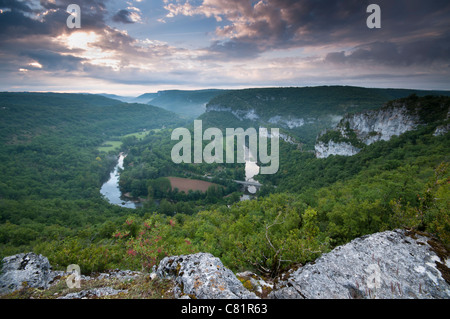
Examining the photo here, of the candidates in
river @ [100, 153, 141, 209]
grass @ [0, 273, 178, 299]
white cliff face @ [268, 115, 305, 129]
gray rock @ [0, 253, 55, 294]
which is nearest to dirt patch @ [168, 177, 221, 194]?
river @ [100, 153, 141, 209]

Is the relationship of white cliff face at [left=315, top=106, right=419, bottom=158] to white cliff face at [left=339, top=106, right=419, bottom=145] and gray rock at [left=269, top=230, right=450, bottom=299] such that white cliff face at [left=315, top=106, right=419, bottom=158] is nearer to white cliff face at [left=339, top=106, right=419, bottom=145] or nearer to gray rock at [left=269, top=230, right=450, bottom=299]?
white cliff face at [left=339, top=106, right=419, bottom=145]

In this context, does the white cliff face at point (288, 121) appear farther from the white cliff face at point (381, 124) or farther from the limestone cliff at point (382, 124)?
the white cliff face at point (381, 124)

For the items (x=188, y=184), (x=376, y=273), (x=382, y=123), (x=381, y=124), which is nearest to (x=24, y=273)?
(x=376, y=273)

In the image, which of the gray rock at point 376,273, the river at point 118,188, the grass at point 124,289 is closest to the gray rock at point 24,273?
the grass at point 124,289

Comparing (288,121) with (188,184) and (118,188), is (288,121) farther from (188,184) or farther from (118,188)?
(118,188)
